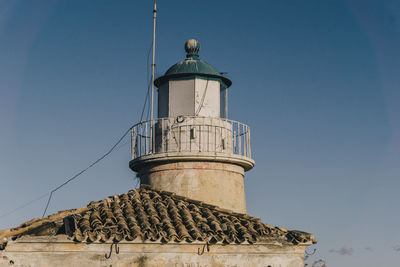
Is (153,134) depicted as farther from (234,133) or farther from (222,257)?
(222,257)

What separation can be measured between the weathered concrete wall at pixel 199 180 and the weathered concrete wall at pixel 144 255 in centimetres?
439

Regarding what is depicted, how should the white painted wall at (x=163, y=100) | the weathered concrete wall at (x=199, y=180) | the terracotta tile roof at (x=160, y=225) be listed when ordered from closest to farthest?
the terracotta tile roof at (x=160, y=225), the weathered concrete wall at (x=199, y=180), the white painted wall at (x=163, y=100)

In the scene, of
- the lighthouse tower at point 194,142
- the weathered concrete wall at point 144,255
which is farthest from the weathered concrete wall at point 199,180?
the weathered concrete wall at point 144,255

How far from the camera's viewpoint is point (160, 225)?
12008mm

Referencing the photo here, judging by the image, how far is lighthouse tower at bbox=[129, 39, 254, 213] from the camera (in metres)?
16.2

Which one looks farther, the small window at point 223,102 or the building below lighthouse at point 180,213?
the small window at point 223,102

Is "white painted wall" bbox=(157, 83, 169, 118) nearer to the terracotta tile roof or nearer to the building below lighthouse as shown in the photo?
the building below lighthouse

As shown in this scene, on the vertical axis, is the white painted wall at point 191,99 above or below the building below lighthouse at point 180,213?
above

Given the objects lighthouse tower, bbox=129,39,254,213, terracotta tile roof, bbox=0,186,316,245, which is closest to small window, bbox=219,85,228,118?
lighthouse tower, bbox=129,39,254,213

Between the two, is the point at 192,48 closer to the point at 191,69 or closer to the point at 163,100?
the point at 191,69

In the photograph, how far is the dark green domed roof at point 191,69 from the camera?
17.4 m

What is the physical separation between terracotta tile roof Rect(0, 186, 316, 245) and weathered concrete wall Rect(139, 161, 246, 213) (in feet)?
6.79

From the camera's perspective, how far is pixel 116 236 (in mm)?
11109

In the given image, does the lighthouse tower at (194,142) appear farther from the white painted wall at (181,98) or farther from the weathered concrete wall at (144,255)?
the weathered concrete wall at (144,255)
